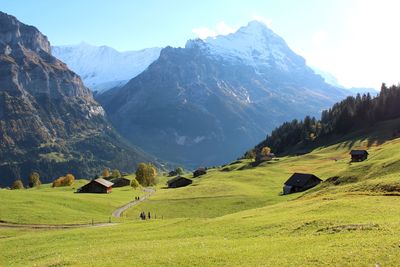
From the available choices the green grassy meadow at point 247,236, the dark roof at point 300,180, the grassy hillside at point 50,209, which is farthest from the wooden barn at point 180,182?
the green grassy meadow at point 247,236

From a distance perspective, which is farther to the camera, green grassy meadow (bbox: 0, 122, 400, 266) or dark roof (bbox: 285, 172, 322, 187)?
dark roof (bbox: 285, 172, 322, 187)

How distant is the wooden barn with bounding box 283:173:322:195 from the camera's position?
115 m

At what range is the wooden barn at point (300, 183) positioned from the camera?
115 meters

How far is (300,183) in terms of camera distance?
11581 centimetres

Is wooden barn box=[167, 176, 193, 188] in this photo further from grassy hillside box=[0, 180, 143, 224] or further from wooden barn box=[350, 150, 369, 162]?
grassy hillside box=[0, 180, 143, 224]

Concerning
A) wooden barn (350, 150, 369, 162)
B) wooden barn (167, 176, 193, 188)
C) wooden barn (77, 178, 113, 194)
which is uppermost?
wooden barn (350, 150, 369, 162)

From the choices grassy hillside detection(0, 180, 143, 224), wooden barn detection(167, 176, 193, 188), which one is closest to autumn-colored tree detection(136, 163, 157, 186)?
wooden barn detection(167, 176, 193, 188)

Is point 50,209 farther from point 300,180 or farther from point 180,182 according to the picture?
point 180,182

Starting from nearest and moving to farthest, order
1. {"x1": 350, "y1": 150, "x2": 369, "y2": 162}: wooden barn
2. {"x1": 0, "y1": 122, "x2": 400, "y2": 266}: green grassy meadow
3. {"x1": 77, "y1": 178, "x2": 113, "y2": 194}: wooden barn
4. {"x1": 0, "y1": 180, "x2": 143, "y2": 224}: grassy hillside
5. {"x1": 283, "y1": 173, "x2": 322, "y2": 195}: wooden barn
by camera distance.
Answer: {"x1": 0, "y1": 122, "x2": 400, "y2": 266}: green grassy meadow < {"x1": 0, "y1": 180, "x2": 143, "y2": 224}: grassy hillside < {"x1": 283, "y1": 173, "x2": 322, "y2": 195}: wooden barn < {"x1": 350, "y1": 150, "x2": 369, "y2": 162}: wooden barn < {"x1": 77, "y1": 178, "x2": 113, "y2": 194}: wooden barn

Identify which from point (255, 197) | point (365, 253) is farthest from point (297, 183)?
point (365, 253)

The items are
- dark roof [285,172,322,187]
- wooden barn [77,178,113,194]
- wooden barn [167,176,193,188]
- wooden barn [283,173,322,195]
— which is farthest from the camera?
wooden barn [167,176,193,188]

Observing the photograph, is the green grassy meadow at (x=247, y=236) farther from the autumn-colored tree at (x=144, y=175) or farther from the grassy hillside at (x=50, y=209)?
the autumn-colored tree at (x=144, y=175)

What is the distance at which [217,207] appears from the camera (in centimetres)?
10250

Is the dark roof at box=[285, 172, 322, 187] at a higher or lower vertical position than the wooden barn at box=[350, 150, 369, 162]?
lower
